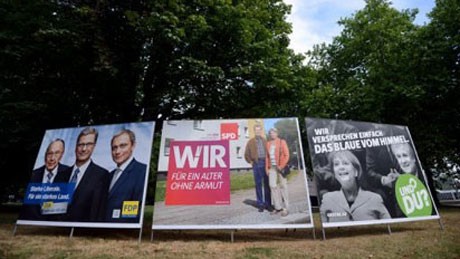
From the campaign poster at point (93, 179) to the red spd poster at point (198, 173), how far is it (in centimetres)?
82

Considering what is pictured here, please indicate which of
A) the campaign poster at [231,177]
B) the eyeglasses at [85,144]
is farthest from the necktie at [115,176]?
the eyeglasses at [85,144]

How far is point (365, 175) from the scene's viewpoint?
8.86 meters

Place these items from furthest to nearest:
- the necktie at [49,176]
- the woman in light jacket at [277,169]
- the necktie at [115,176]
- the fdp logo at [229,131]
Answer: the necktie at [49,176] < the fdp logo at [229,131] < the necktie at [115,176] < the woman in light jacket at [277,169]

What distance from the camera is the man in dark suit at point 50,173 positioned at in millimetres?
9000

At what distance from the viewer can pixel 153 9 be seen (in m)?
10.3

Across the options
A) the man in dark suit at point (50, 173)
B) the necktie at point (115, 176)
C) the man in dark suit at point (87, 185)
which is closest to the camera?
the man in dark suit at point (87, 185)

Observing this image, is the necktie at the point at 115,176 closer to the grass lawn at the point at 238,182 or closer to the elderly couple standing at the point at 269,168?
the grass lawn at the point at 238,182

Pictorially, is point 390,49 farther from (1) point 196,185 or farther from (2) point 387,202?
(1) point 196,185

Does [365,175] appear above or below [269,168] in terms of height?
below

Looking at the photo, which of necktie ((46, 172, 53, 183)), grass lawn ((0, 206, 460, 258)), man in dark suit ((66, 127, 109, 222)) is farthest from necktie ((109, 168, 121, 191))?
necktie ((46, 172, 53, 183))

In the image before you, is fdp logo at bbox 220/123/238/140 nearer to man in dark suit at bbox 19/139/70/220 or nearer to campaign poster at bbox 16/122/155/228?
campaign poster at bbox 16/122/155/228

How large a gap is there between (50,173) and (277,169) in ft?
23.2

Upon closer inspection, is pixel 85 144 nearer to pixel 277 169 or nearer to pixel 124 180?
pixel 124 180

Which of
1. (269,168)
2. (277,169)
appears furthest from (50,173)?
(277,169)
